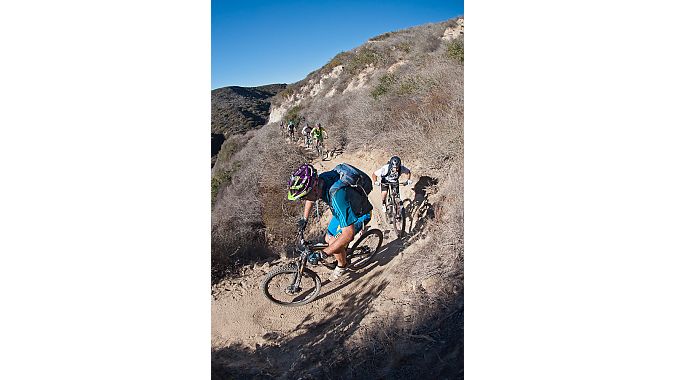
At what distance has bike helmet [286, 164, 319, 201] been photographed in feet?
7.71

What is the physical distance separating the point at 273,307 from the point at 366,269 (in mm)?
709

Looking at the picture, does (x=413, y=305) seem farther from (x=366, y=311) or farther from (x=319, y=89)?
(x=319, y=89)

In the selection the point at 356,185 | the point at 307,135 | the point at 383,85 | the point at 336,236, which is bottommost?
the point at 336,236

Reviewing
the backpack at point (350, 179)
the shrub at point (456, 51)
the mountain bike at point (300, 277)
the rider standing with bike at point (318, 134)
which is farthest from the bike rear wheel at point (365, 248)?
the shrub at point (456, 51)

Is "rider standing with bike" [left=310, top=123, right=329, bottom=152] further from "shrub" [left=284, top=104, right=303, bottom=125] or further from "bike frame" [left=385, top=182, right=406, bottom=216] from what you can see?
"bike frame" [left=385, top=182, right=406, bottom=216]

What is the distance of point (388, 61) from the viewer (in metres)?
3.34

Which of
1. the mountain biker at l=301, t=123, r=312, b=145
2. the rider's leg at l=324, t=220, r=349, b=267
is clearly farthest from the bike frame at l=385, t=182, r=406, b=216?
the mountain biker at l=301, t=123, r=312, b=145

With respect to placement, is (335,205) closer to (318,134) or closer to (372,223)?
(372,223)

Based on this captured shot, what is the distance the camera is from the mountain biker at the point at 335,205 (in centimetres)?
238

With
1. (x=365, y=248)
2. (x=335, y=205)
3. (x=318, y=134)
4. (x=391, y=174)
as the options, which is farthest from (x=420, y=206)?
(x=318, y=134)

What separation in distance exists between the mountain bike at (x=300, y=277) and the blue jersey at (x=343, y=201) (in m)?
0.22

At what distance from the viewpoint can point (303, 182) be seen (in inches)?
92.5

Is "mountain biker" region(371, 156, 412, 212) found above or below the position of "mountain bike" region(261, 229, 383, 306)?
above

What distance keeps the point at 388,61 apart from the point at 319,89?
759mm
